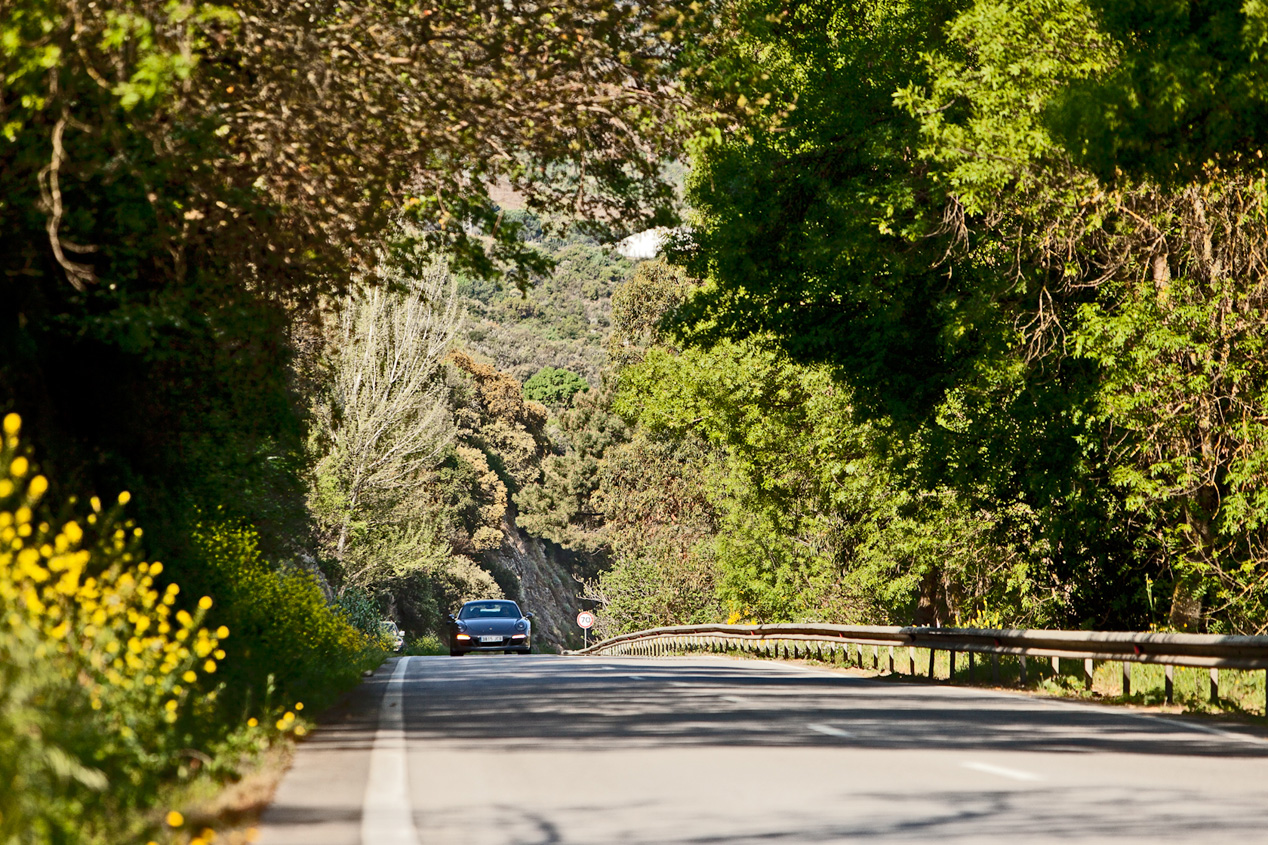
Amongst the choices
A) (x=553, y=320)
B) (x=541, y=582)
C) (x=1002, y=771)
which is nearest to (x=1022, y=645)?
(x=1002, y=771)

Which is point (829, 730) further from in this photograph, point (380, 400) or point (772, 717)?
point (380, 400)

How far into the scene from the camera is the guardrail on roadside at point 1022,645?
56.2 feet

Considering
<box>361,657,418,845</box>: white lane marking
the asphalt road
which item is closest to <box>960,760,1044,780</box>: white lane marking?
the asphalt road

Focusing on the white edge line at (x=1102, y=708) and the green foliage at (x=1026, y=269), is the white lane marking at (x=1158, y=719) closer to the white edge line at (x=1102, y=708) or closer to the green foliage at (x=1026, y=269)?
the white edge line at (x=1102, y=708)

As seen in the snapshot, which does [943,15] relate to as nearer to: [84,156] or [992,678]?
[992,678]

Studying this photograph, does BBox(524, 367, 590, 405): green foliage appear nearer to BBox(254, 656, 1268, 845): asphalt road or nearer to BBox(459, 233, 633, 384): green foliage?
BBox(459, 233, 633, 384): green foliage

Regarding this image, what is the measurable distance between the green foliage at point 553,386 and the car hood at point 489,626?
86.0 m

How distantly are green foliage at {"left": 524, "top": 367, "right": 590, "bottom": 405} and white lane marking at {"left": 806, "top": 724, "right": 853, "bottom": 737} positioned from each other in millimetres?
111276

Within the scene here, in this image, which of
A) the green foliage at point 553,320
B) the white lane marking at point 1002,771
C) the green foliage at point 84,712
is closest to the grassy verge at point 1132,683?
the white lane marking at point 1002,771

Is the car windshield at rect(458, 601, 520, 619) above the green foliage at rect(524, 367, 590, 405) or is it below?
below

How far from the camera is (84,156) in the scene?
1222 centimetres

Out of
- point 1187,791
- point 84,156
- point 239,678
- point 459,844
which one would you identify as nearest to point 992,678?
point 239,678

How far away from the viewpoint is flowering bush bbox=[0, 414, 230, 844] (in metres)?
6.59

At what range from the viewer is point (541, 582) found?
372 ft
